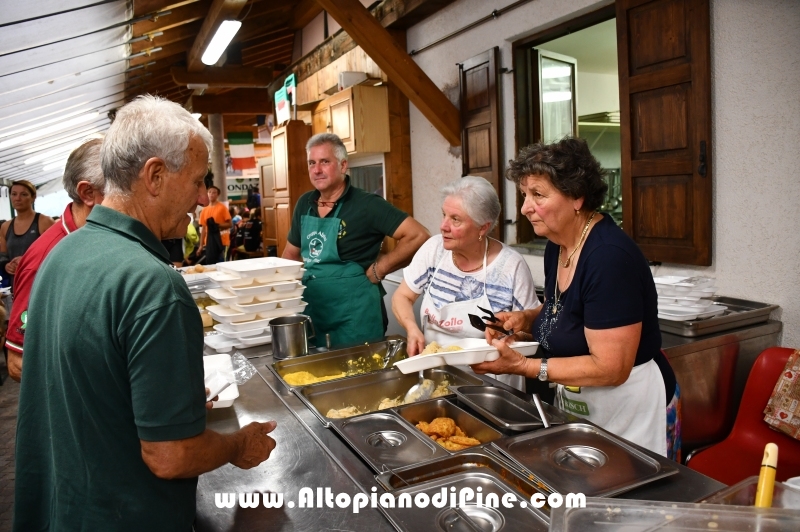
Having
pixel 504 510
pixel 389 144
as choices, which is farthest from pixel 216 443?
pixel 389 144

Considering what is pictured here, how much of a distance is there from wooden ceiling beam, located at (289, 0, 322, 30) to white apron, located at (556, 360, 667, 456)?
22.7 ft

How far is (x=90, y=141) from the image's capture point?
2109mm

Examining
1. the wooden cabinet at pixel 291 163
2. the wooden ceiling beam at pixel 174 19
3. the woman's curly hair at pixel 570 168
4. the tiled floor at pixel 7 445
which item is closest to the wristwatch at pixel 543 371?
the woman's curly hair at pixel 570 168

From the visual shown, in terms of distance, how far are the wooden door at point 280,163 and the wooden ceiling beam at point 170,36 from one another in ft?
5.49

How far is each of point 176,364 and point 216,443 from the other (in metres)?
0.22

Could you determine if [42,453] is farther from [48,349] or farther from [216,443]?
[216,443]

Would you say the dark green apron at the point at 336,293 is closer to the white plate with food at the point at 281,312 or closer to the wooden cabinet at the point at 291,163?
the white plate with food at the point at 281,312

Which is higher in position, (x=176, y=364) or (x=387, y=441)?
(x=176, y=364)

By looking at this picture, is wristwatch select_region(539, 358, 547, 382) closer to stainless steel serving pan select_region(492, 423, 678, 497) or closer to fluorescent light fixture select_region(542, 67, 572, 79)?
stainless steel serving pan select_region(492, 423, 678, 497)

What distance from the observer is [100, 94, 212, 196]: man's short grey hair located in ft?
3.79

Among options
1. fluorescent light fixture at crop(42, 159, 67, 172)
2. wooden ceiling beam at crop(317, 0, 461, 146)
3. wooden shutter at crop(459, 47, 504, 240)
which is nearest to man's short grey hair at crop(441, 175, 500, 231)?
wooden shutter at crop(459, 47, 504, 240)

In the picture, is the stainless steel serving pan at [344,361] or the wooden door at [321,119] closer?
the stainless steel serving pan at [344,361]

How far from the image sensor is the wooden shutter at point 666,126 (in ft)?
9.46

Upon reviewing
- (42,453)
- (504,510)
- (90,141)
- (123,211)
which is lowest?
(504,510)
